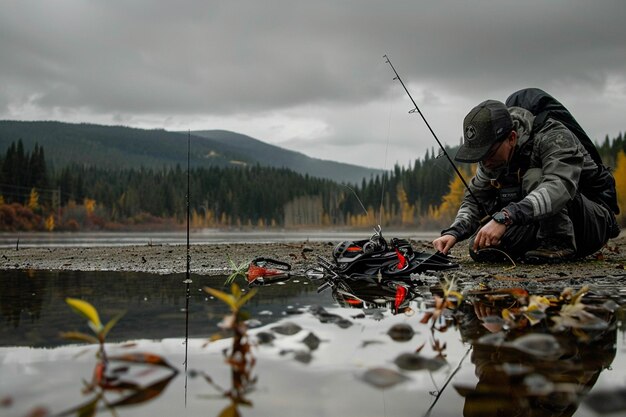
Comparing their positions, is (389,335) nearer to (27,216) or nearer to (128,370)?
(128,370)

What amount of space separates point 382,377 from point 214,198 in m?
148

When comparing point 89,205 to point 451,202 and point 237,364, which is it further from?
point 237,364

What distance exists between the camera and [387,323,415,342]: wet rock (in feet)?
7.47

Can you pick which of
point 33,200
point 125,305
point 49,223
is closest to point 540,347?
point 125,305

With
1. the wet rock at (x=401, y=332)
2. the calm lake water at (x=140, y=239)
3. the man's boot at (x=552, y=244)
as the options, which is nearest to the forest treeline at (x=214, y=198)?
the calm lake water at (x=140, y=239)

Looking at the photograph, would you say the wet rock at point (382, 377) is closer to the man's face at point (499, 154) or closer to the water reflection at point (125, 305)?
the water reflection at point (125, 305)

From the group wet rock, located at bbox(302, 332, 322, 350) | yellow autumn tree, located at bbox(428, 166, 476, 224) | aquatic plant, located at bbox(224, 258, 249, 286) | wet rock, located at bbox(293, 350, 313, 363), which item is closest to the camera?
wet rock, located at bbox(293, 350, 313, 363)

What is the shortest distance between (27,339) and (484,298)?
278 cm

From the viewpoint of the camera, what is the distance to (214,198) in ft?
483

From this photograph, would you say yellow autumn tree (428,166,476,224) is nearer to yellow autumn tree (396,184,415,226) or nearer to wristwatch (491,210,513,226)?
yellow autumn tree (396,184,415,226)

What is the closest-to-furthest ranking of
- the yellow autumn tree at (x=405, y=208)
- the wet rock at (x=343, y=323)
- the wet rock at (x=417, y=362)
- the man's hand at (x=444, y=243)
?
the wet rock at (x=417, y=362)
the wet rock at (x=343, y=323)
the man's hand at (x=444, y=243)
the yellow autumn tree at (x=405, y=208)

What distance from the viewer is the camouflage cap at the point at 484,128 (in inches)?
196

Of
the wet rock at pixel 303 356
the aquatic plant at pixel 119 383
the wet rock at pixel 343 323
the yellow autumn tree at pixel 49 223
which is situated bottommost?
the yellow autumn tree at pixel 49 223

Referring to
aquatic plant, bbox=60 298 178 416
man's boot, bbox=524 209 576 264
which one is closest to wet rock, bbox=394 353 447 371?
aquatic plant, bbox=60 298 178 416
